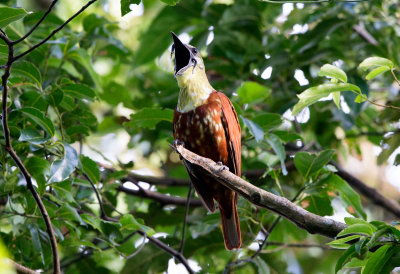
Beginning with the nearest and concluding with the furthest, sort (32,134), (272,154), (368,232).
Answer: (368,232) → (32,134) → (272,154)

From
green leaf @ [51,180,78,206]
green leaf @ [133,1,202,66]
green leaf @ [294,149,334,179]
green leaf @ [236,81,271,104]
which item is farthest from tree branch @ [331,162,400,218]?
green leaf @ [51,180,78,206]

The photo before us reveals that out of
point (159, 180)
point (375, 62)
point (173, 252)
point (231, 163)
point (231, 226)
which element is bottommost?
point (159, 180)

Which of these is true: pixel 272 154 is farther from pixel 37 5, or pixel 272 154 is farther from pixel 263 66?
pixel 37 5

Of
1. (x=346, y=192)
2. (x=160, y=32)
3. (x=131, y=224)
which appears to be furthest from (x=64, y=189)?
(x=160, y=32)

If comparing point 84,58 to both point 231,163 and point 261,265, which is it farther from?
point 261,265

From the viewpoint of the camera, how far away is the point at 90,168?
3.46 m

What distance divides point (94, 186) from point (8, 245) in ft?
2.03

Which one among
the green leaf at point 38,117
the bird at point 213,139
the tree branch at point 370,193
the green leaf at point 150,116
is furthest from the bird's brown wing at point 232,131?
the tree branch at point 370,193

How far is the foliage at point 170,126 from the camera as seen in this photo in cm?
310

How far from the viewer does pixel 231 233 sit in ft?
11.8

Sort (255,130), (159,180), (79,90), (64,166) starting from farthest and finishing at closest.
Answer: (159,180) → (79,90) → (255,130) → (64,166)

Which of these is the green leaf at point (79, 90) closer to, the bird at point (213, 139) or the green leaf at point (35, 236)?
the bird at point (213, 139)

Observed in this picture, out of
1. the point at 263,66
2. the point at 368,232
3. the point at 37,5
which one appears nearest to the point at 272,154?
the point at 263,66

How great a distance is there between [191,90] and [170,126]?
17.4 inches
